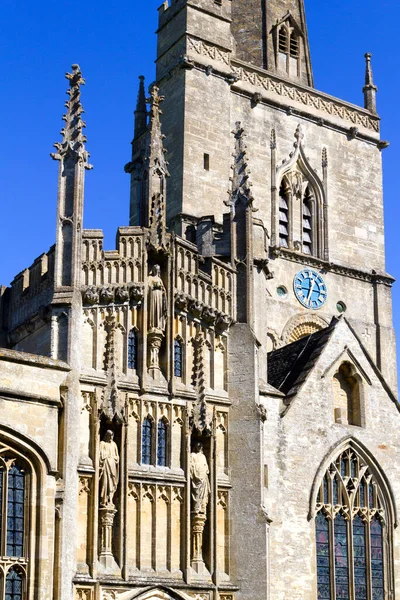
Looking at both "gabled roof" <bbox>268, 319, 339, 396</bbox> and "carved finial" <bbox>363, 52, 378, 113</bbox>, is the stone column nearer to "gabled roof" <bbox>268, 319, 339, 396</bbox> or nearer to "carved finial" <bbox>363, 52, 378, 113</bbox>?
"gabled roof" <bbox>268, 319, 339, 396</bbox>

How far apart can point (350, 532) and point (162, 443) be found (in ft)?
19.5

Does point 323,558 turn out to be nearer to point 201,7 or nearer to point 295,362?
point 295,362

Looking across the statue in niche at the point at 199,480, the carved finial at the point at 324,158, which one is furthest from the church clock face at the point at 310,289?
the statue in niche at the point at 199,480

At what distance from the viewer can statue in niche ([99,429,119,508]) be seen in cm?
2567

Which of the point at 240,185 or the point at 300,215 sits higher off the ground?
the point at 300,215

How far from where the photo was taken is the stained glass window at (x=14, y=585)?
78.3 ft

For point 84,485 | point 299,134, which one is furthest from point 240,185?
point 299,134

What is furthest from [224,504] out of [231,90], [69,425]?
[231,90]

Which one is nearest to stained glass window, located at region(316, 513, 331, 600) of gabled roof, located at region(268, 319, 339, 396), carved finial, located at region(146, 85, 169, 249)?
gabled roof, located at region(268, 319, 339, 396)

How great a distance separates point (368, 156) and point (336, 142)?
1535 mm

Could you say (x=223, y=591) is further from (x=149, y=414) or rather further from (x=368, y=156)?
(x=368, y=156)

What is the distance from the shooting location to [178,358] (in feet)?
92.6

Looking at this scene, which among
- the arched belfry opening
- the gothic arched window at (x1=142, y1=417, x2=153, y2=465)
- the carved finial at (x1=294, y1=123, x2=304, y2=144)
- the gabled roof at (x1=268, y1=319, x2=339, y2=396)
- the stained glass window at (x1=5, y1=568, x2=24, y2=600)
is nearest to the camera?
the stained glass window at (x1=5, y1=568, x2=24, y2=600)

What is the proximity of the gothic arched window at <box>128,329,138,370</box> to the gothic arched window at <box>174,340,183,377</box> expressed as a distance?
1.06 meters
